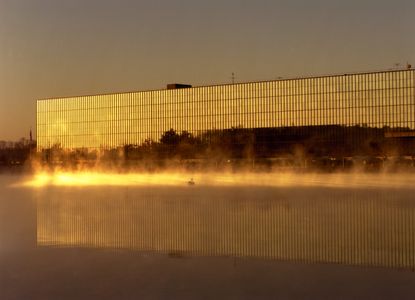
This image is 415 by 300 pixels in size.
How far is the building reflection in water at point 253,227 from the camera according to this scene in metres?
16.3

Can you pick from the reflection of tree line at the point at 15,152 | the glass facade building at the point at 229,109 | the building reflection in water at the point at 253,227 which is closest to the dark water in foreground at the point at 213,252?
the building reflection in water at the point at 253,227

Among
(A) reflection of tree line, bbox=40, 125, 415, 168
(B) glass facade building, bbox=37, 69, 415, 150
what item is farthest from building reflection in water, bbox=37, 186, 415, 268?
(B) glass facade building, bbox=37, 69, 415, 150

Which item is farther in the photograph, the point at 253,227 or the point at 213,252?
the point at 253,227

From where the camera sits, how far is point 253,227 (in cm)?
2056

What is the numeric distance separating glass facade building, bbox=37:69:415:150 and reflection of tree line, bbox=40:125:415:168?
1074mm

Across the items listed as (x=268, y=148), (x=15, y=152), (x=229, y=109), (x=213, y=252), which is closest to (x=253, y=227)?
(x=213, y=252)

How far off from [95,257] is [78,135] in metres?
100

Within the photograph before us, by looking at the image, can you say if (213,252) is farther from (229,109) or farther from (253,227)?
(229,109)

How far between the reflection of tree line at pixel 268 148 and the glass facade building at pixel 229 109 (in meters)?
1.07

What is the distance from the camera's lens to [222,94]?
324 ft

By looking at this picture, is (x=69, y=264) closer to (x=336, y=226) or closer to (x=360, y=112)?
(x=336, y=226)

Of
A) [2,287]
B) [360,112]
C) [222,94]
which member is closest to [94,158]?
[222,94]

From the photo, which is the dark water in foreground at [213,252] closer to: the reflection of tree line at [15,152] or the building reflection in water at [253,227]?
the building reflection in water at [253,227]

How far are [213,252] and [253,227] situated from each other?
14.5 feet
